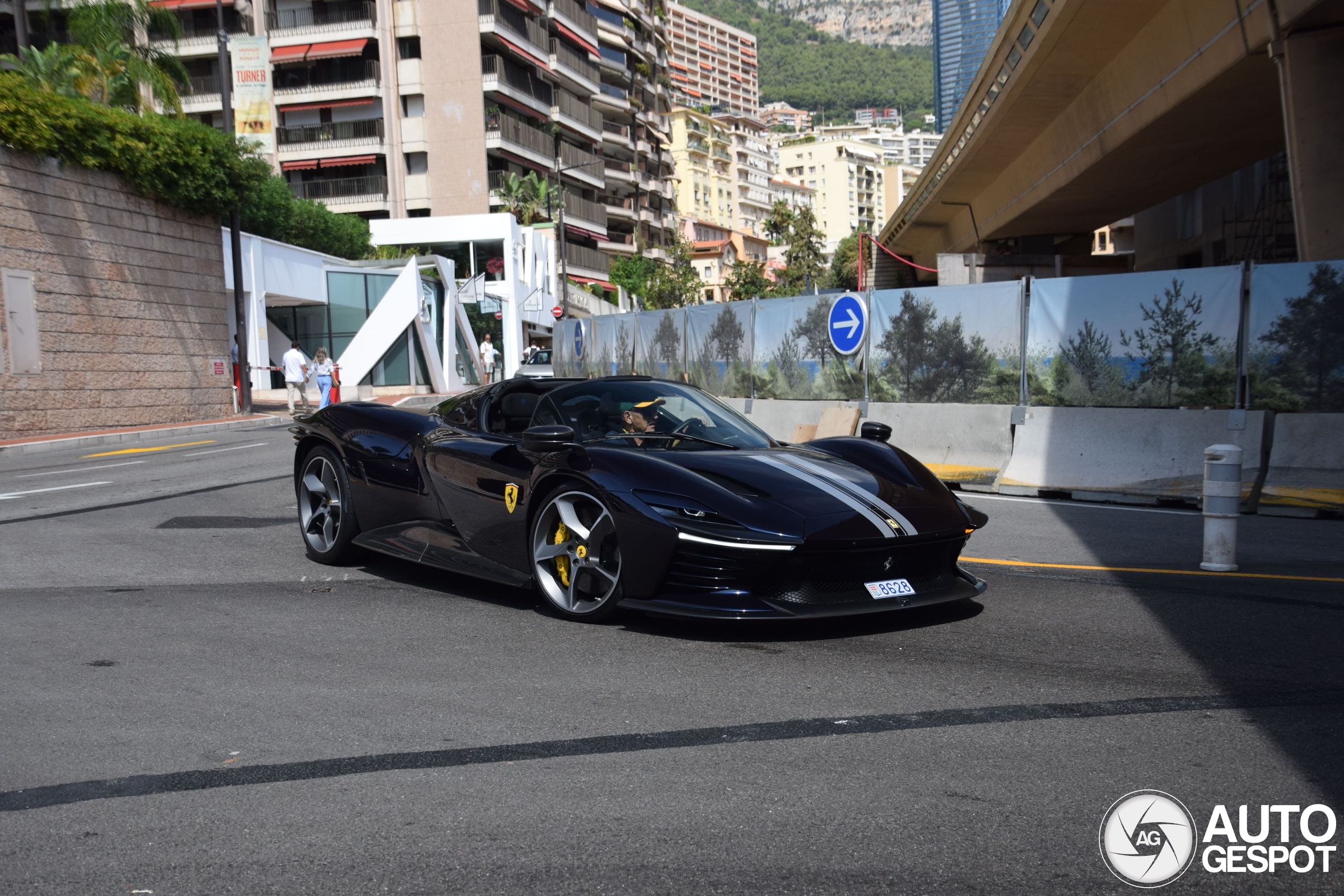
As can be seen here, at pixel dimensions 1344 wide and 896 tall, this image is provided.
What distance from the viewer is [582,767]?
3.44 meters

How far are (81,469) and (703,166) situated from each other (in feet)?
470

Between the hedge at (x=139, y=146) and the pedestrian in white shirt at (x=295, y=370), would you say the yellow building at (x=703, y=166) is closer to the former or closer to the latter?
the pedestrian in white shirt at (x=295, y=370)

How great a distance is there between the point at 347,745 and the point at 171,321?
2537 cm

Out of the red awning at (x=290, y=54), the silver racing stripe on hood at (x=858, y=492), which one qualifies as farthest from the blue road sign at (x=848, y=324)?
the red awning at (x=290, y=54)

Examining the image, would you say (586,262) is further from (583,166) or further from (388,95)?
(388,95)

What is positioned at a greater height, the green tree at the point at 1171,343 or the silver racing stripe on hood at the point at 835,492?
the green tree at the point at 1171,343

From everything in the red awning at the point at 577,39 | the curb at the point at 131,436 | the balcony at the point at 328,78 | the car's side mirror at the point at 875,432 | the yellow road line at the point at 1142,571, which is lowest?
the curb at the point at 131,436

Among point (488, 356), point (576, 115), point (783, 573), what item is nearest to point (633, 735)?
point (783, 573)

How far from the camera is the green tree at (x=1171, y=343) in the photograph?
1091cm

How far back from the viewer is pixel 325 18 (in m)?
60.8

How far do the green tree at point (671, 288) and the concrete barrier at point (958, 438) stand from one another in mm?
66086

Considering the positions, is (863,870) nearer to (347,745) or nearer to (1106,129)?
(347,745)

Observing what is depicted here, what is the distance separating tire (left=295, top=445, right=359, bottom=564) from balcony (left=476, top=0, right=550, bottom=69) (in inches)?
2310

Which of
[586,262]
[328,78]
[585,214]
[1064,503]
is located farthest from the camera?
[585,214]
